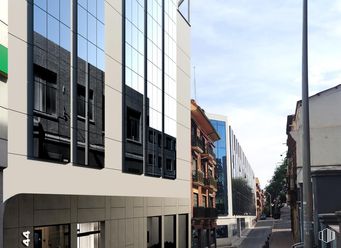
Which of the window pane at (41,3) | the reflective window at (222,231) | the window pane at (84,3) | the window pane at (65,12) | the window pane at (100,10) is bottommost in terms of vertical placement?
the reflective window at (222,231)

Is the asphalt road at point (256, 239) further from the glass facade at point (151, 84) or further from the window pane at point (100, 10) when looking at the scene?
the window pane at point (100, 10)

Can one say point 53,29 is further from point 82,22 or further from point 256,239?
point 256,239

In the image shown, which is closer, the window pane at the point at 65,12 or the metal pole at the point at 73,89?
the window pane at the point at 65,12

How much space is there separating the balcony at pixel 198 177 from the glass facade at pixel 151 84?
54.2 ft

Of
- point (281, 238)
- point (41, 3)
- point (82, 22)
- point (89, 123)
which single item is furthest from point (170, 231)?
point (281, 238)

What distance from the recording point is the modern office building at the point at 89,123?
16625 millimetres

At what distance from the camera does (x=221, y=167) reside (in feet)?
274

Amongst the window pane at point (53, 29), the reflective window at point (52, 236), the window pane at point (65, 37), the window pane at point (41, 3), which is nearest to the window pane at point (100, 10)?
the window pane at point (65, 37)

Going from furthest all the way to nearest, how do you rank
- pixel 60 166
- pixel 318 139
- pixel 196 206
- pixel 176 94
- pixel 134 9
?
pixel 196 206
pixel 176 94
pixel 318 139
pixel 134 9
pixel 60 166

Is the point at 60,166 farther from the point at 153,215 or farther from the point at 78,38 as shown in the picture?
the point at 153,215

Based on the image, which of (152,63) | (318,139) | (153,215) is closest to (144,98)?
(152,63)

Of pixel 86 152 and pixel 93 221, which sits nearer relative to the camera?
pixel 86 152

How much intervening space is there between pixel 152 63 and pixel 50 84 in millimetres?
13054

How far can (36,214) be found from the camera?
18.0 m
